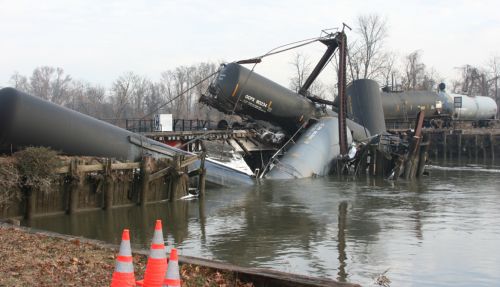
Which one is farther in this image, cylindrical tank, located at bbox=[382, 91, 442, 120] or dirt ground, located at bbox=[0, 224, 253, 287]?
cylindrical tank, located at bbox=[382, 91, 442, 120]

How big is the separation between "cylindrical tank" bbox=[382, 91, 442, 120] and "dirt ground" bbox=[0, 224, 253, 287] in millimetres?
39718

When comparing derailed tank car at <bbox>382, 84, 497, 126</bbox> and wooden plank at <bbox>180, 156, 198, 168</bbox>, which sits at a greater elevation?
derailed tank car at <bbox>382, 84, 497, 126</bbox>

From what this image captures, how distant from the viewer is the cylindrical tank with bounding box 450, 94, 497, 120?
51.9 meters

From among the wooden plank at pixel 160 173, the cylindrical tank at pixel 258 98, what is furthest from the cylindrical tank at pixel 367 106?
the wooden plank at pixel 160 173

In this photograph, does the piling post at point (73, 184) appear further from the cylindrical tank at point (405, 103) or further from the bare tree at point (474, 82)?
the bare tree at point (474, 82)

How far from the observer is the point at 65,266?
7438mm

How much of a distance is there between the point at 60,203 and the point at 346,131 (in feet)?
60.3

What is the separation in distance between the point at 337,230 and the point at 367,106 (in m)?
24.5

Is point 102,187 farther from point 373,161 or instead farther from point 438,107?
point 438,107

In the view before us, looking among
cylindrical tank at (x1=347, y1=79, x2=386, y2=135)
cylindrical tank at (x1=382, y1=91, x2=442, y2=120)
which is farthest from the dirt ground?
cylindrical tank at (x1=382, y1=91, x2=442, y2=120)

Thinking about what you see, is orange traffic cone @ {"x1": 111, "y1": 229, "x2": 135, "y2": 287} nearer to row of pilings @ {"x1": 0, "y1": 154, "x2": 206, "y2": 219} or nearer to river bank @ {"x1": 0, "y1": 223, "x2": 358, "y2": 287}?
river bank @ {"x1": 0, "y1": 223, "x2": 358, "y2": 287}

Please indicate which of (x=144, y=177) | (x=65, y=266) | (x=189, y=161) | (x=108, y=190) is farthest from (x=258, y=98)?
(x=65, y=266)

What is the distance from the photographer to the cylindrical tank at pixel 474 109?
5194cm

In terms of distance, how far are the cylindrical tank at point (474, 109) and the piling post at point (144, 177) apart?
130 feet
